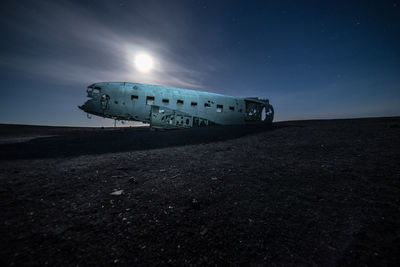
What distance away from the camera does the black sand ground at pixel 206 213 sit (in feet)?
4.10

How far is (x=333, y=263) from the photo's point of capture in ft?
3.91

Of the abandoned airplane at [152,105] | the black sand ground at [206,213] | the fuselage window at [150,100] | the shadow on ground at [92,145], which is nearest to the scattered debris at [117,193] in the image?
the black sand ground at [206,213]

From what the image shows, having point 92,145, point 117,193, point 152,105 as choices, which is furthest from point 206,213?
point 152,105

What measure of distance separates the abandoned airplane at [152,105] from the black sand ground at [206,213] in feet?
28.2

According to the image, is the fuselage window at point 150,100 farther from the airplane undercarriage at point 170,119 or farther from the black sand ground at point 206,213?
the black sand ground at point 206,213

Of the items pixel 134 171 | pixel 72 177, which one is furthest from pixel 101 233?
pixel 72 177

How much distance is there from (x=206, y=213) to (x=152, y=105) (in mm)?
11174

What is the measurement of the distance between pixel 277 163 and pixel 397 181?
1.73m

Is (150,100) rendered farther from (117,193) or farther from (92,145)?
(117,193)

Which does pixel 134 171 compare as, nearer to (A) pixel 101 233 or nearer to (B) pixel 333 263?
(A) pixel 101 233

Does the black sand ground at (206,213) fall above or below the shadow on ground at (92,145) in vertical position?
below

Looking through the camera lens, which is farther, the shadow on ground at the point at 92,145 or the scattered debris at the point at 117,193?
the shadow on ground at the point at 92,145

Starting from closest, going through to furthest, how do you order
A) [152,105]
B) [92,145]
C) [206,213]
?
[206,213] → [92,145] → [152,105]

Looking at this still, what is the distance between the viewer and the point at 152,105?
11648 millimetres
